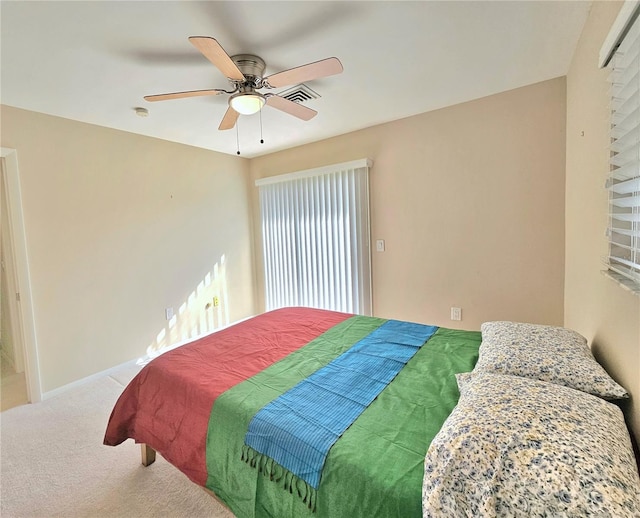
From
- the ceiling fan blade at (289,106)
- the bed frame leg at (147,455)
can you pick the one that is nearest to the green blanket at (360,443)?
the bed frame leg at (147,455)

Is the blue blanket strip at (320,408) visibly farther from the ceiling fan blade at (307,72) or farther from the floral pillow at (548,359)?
the ceiling fan blade at (307,72)

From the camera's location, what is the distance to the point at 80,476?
1.72 meters

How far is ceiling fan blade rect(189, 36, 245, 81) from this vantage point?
1.31 meters

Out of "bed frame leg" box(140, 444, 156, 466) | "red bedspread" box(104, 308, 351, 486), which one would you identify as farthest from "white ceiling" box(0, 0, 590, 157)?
"bed frame leg" box(140, 444, 156, 466)

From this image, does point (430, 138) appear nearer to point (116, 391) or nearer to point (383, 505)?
point (383, 505)

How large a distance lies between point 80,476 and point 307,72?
8.60ft

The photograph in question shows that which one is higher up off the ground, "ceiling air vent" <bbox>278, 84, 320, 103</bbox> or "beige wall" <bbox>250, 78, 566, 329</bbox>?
"ceiling air vent" <bbox>278, 84, 320, 103</bbox>

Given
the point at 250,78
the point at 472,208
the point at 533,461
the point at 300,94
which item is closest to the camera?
the point at 533,461

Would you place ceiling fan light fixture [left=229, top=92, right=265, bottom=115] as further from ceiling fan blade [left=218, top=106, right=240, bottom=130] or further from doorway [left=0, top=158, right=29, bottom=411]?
doorway [left=0, top=158, right=29, bottom=411]

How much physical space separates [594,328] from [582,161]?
0.99m

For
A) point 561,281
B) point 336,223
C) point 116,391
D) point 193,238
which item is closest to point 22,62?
point 193,238

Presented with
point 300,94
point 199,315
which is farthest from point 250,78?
point 199,315

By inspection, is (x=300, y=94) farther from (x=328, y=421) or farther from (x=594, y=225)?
(x=328, y=421)

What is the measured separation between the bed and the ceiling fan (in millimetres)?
1511
